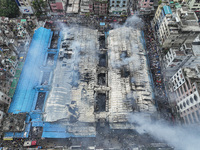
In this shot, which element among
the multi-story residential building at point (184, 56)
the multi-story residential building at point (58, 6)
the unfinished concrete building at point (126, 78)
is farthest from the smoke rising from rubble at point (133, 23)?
the multi-story residential building at point (58, 6)

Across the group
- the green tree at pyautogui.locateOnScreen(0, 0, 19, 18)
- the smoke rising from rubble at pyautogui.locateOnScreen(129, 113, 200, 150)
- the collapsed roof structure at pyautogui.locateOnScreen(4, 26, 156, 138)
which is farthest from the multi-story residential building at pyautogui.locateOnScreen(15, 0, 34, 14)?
the smoke rising from rubble at pyautogui.locateOnScreen(129, 113, 200, 150)

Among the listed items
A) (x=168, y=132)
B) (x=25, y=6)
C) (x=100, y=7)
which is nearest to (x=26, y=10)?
(x=25, y=6)

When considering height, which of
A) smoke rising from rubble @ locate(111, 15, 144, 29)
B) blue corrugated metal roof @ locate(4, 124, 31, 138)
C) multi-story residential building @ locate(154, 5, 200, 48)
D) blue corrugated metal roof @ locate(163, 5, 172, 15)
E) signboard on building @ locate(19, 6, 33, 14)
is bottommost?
blue corrugated metal roof @ locate(4, 124, 31, 138)

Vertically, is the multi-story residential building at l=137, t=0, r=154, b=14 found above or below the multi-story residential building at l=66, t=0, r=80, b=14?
below

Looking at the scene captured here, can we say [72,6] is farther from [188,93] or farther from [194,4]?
[188,93]

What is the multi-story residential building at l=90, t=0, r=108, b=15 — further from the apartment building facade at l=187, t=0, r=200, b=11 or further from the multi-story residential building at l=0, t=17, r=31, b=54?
the apartment building facade at l=187, t=0, r=200, b=11

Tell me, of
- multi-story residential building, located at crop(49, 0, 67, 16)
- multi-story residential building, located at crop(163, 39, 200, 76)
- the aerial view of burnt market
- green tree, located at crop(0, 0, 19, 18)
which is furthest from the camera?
multi-story residential building, located at crop(49, 0, 67, 16)

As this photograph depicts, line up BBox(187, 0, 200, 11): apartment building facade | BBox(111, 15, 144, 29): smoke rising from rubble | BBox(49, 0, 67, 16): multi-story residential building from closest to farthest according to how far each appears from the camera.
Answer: BBox(187, 0, 200, 11): apartment building facade → BBox(49, 0, 67, 16): multi-story residential building → BBox(111, 15, 144, 29): smoke rising from rubble

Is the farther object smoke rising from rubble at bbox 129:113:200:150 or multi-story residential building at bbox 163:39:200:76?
multi-story residential building at bbox 163:39:200:76
